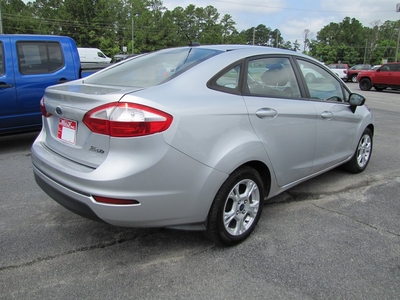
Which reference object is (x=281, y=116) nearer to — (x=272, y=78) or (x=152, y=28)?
(x=272, y=78)

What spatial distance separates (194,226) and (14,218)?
1.88 m

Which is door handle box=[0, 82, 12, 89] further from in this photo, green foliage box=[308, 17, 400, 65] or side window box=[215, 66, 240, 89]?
green foliage box=[308, 17, 400, 65]

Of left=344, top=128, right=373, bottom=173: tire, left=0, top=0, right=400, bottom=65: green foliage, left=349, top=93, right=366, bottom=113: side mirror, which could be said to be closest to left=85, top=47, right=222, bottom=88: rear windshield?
left=349, top=93, right=366, bottom=113: side mirror

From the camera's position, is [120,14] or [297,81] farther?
[120,14]

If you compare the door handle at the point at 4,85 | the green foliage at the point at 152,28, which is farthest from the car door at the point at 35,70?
the green foliage at the point at 152,28

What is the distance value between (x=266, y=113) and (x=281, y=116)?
0.22 meters

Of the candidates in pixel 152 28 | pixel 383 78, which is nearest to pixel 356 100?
pixel 383 78

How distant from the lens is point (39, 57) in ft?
18.5

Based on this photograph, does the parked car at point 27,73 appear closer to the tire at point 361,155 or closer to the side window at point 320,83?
the side window at point 320,83

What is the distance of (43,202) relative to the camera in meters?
3.63

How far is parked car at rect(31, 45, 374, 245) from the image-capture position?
2.19 metres

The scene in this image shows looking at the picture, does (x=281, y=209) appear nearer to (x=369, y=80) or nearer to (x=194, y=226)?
(x=194, y=226)


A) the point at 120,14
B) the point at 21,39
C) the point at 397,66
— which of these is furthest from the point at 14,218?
the point at 120,14

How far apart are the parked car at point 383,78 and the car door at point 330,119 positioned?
689 inches
